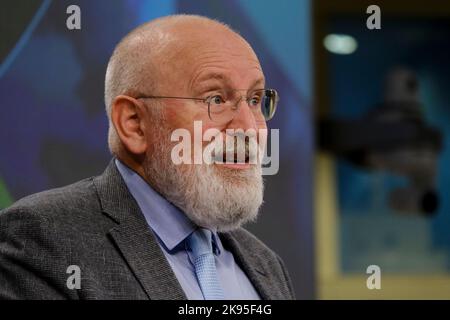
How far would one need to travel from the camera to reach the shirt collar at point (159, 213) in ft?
4.25

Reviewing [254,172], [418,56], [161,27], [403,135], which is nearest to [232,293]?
[254,172]

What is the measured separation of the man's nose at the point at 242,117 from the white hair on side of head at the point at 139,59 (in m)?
0.14

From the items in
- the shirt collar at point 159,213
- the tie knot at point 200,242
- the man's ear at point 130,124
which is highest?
the man's ear at point 130,124

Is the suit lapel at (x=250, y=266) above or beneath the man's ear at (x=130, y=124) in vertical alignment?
beneath

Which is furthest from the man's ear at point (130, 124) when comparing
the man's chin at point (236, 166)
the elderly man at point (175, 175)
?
the man's chin at point (236, 166)

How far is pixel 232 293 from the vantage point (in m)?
1.30

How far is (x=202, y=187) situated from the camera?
132cm

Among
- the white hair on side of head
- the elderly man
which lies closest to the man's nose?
the elderly man

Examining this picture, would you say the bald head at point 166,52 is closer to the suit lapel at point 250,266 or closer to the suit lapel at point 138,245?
the suit lapel at point 138,245

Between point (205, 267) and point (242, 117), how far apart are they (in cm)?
25

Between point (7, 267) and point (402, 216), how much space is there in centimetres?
267

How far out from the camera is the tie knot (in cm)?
131

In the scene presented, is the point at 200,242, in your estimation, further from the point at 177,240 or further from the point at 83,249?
the point at 83,249

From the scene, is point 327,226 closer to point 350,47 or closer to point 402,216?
point 402,216
